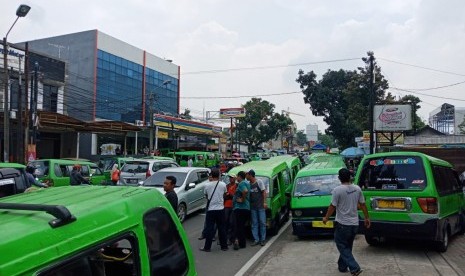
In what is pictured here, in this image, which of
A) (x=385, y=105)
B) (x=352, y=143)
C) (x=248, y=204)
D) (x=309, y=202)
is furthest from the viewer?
(x=352, y=143)

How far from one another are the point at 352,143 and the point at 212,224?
40.3 metres

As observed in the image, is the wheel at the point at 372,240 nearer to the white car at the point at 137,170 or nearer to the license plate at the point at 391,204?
the license plate at the point at 391,204

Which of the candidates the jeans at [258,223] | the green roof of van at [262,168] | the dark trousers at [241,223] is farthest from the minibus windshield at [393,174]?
the green roof of van at [262,168]

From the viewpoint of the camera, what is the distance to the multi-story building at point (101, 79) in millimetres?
38938

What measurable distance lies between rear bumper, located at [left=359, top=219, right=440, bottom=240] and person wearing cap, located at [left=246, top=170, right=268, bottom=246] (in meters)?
2.46

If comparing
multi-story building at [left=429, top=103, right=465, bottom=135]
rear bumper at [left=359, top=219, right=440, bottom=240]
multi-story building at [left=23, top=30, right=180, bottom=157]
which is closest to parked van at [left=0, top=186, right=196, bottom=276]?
rear bumper at [left=359, top=219, right=440, bottom=240]

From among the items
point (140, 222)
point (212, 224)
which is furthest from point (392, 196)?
point (140, 222)

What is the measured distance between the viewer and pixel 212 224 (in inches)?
363

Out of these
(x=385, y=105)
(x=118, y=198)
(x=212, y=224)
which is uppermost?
(x=385, y=105)

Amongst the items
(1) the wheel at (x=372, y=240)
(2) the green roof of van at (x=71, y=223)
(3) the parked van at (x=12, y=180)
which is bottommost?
(1) the wheel at (x=372, y=240)

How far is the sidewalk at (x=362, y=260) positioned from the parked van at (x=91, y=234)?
4531 mm

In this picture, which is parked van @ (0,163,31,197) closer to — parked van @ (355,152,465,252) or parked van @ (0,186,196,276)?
parked van @ (0,186,196,276)

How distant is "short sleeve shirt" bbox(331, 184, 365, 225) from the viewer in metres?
6.73

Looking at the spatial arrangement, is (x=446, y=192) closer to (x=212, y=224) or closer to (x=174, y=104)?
(x=212, y=224)
